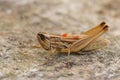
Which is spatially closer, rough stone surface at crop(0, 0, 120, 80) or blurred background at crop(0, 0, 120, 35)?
rough stone surface at crop(0, 0, 120, 80)

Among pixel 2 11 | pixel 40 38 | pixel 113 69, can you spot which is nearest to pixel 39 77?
pixel 40 38

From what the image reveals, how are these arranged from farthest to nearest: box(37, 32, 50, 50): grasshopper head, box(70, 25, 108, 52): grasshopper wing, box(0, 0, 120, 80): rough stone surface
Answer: box(70, 25, 108, 52): grasshopper wing, box(37, 32, 50, 50): grasshopper head, box(0, 0, 120, 80): rough stone surface

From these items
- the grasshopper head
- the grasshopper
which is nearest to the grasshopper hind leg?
the grasshopper

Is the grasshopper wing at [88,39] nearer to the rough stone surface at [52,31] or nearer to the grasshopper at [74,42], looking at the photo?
the grasshopper at [74,42]

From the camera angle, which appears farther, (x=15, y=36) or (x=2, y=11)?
(x=2, y=11)

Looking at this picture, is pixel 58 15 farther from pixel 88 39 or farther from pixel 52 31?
pixel 88 39

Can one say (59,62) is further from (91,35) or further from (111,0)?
(111,0)

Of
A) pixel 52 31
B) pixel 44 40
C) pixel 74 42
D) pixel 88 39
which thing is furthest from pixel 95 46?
pixel 52 31

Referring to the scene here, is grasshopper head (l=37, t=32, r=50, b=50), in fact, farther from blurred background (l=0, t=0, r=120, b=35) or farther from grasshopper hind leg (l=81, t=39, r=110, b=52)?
blurred background (l=0, t=0, r=120, b=35)

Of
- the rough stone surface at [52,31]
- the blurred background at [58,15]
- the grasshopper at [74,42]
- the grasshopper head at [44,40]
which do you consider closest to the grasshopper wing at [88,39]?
the grasshopper at [74,42]

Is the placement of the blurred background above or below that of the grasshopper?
above
